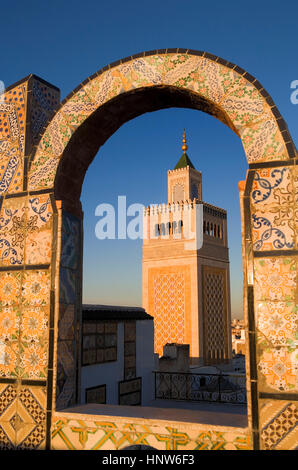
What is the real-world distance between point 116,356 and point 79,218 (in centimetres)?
317

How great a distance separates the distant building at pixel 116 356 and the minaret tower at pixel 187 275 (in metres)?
9.56

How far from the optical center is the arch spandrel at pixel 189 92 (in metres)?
3.04

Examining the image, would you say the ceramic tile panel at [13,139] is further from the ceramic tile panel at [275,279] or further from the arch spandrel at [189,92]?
the ceramic tile panel at [275,279]

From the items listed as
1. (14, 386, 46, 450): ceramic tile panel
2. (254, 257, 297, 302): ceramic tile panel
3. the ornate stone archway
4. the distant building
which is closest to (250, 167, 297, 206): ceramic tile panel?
the ornate stone archway

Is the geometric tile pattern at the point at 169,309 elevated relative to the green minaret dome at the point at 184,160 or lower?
lower

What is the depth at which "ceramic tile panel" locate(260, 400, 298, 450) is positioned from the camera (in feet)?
8.67

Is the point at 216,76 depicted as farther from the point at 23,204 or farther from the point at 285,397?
the point at 285,397

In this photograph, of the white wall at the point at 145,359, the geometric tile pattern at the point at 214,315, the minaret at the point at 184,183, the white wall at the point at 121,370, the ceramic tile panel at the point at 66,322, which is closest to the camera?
the ceramic tile panel at the point at 66,322

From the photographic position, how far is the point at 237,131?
3.18 meters

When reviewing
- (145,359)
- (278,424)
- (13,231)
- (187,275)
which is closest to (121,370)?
(145,359)

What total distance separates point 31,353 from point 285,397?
6.50 ft

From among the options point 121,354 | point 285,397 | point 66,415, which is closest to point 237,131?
point 285,397

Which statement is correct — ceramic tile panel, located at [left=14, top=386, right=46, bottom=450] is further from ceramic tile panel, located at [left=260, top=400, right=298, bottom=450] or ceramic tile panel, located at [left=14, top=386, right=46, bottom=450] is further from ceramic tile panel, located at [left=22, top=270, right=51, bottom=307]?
ceramic tile panel, located at [left=260, top=400, right=298, bottom=450]

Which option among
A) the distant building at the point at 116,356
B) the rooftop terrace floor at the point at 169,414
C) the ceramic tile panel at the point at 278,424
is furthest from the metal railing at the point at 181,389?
the ceramic tile panel at the point at 278,424
